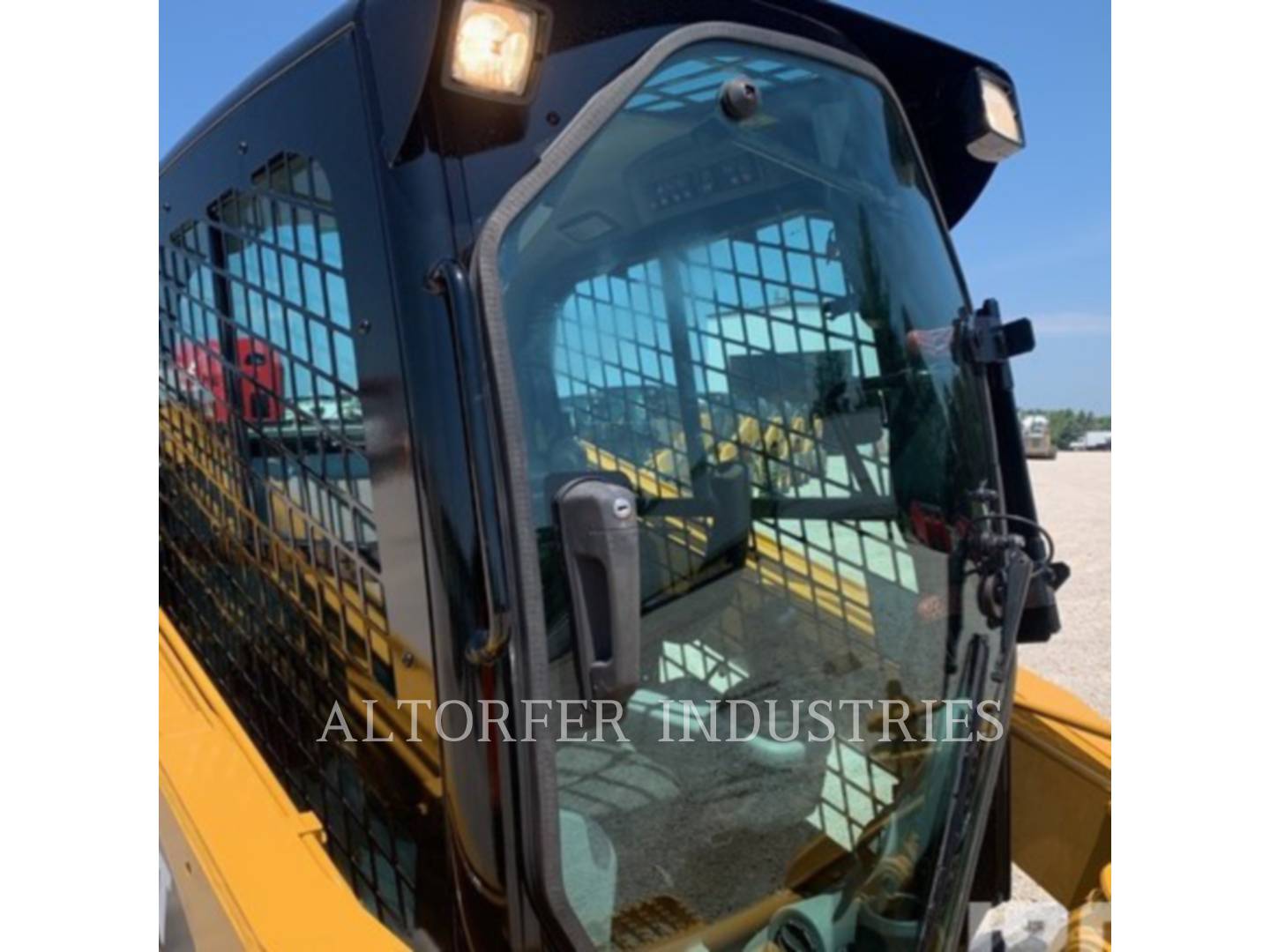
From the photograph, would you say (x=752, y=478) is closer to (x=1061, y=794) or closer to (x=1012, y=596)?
(x=1012, y=596)

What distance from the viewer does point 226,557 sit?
5.13ft

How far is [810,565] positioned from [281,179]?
0.90 meters

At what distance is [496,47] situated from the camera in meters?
1.14

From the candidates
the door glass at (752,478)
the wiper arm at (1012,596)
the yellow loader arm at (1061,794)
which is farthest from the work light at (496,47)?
the yellow loader arm at (1061,794)

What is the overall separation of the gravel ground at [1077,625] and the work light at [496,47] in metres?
1.37

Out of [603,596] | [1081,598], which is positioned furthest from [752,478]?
[1081,598]

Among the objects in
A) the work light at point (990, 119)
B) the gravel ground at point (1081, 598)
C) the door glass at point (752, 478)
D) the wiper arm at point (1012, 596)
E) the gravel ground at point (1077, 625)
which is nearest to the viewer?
the door glass at point (752, 478)

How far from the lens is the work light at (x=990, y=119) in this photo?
175cm

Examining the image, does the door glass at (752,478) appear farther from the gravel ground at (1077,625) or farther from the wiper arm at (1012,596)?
the gravel ground at (1077,625)

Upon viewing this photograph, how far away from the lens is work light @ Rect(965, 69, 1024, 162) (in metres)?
1.75

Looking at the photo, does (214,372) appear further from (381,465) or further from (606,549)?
(606,549)

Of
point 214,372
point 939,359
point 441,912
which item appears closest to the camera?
point 441,912

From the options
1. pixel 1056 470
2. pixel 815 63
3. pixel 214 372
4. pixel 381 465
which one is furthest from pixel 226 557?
pixel 1056 470

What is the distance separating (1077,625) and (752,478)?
7.13 m
